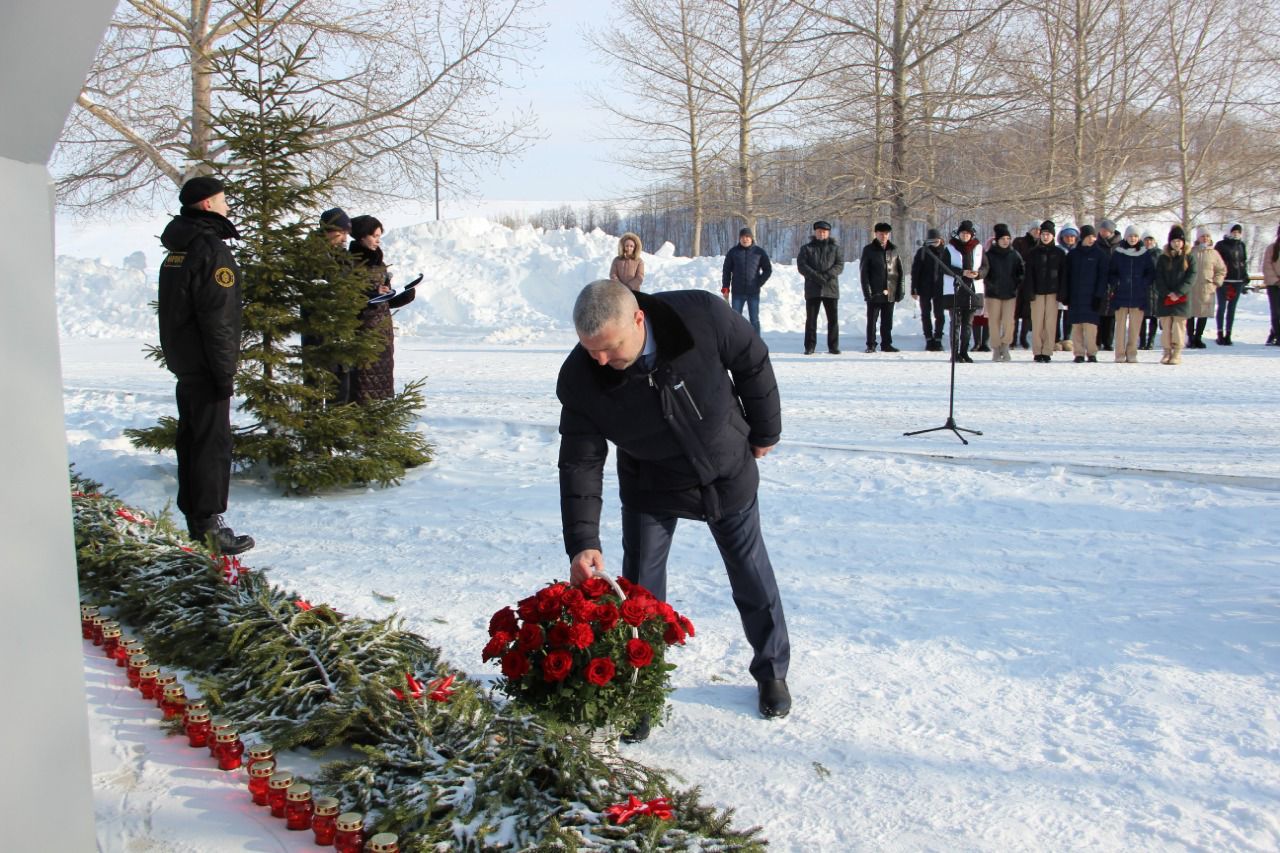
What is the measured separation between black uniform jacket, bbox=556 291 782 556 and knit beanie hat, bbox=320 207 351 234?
15.1ft

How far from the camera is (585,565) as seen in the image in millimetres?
4023

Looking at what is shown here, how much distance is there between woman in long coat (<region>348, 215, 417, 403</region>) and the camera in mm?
9008

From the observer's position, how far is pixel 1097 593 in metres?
5.51

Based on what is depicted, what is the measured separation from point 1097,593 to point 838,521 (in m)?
1.85

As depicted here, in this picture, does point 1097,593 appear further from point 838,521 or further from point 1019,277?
point 1019,277

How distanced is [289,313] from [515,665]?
485 centimetres

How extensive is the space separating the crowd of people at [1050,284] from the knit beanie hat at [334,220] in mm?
7041

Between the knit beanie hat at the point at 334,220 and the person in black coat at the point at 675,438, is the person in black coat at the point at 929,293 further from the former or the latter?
the person in black coat at the point at 675,438

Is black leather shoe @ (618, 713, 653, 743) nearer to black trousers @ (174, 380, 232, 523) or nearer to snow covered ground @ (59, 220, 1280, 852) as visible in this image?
snow covered ground @ (59, 220, 1280, 852)

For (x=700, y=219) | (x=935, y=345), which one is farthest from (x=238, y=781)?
(x=700, y=219)

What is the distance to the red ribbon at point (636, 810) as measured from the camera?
307cm

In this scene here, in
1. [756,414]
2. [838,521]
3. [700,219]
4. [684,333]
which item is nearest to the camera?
[684,333]

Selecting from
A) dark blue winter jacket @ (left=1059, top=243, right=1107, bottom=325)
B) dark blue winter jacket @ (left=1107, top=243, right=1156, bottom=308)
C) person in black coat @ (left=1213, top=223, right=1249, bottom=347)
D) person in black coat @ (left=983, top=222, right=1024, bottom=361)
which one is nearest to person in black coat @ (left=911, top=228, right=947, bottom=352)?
person in black coat @ (left=983, top=222, right=1024, bottom=361)

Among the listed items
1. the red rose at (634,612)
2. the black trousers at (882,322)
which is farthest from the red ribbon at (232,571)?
the black trousers at (882,322)
